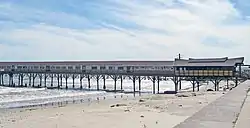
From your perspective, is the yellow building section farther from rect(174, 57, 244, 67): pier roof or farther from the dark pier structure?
rect(174, 57, 244, 67): pier roof

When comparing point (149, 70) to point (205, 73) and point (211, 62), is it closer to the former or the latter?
Result: point (205, 73)

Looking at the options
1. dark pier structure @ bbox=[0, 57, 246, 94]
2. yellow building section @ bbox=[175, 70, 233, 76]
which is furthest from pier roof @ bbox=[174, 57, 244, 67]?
yellow building section @ bbox=[175, 70, 233, 76]

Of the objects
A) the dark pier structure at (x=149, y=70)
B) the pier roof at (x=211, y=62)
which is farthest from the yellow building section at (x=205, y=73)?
the pier roof at (x=211, y=62)

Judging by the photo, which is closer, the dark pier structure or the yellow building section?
the yellow building section

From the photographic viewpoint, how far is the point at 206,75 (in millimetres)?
43562

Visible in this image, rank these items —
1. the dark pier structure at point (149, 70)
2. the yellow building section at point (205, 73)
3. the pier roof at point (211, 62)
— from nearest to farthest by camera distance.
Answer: the yellow building section at point (205, 73) < the pier roof at point (211, 62) < the dark pier structure at point (149, 70)

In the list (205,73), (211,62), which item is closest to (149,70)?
(205,73)

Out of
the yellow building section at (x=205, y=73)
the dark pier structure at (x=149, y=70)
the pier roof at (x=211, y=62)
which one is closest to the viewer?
the yellow building section at (x=205, y=73)

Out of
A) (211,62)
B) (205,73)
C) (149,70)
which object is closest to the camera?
(205,73)

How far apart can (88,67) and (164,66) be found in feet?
51.9

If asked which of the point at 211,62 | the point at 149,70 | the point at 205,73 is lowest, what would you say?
the point at 205,73

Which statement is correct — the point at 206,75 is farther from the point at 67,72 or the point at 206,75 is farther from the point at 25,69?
the point at 25,69

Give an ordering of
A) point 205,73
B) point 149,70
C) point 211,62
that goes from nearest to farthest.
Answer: point 205,73, point 211,62, point 149,70

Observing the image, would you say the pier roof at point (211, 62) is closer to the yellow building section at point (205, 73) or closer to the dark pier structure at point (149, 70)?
the dark pier structure at point (149, 70)
